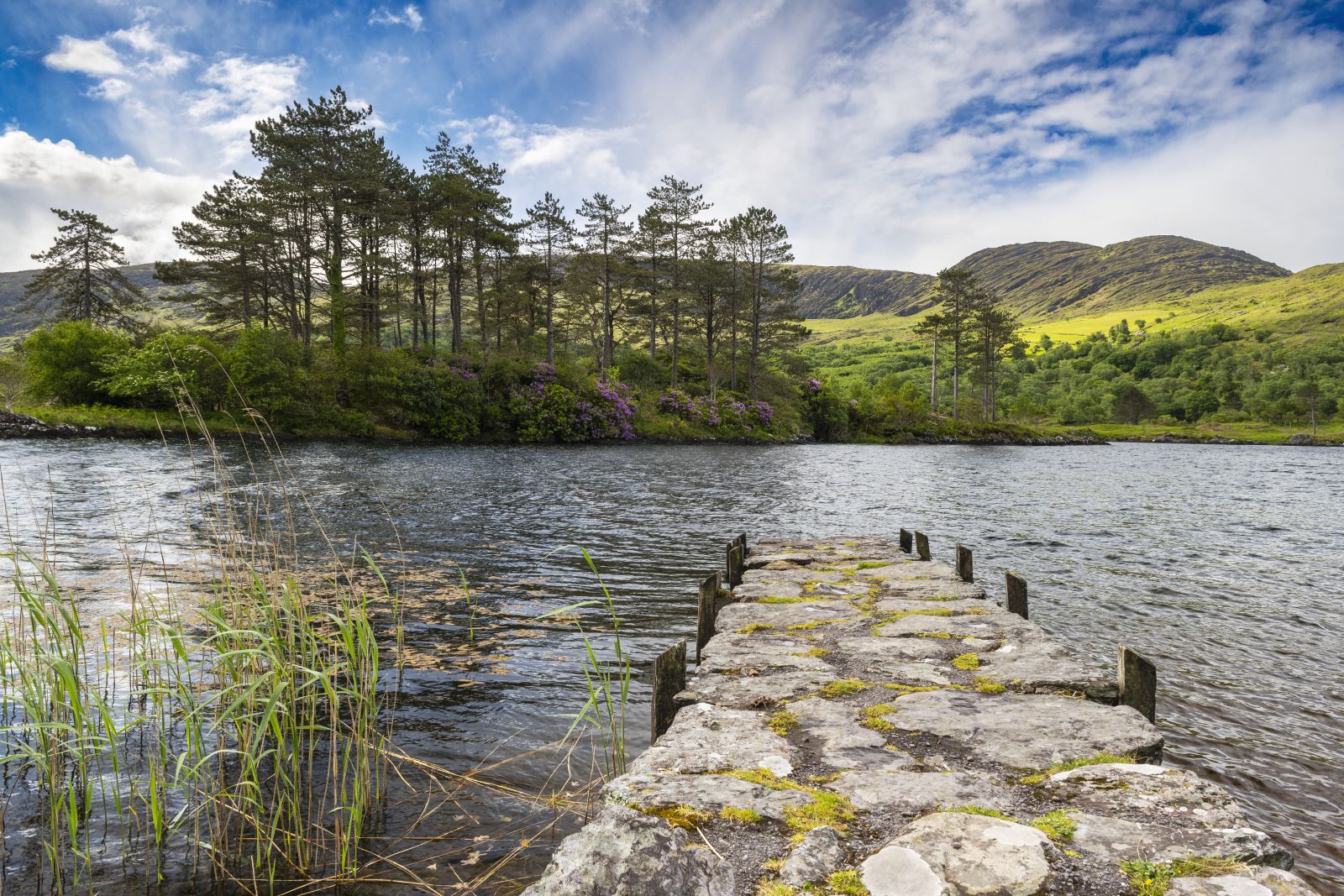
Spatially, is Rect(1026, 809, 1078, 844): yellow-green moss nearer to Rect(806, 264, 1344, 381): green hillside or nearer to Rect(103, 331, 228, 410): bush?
Rect(103, 331, 228, 410): bush

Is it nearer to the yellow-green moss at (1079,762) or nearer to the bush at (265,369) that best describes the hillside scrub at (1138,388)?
the bush at (265,369)

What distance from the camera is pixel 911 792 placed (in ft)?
11.1

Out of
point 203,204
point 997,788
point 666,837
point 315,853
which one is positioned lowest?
point 315,853

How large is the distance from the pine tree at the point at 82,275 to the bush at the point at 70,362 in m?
16.4

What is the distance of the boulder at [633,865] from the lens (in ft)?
7.93

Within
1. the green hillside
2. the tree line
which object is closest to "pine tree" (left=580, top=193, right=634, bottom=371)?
the tree line

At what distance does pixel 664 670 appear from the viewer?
456cm

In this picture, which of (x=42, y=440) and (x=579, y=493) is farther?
(x=42, y=440)

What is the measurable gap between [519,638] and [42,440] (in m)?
33.3

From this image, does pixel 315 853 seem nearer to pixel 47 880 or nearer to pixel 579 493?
pixel 47 880

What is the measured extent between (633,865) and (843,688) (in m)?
2.94

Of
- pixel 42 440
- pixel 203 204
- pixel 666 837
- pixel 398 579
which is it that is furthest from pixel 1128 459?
pixel 203 204

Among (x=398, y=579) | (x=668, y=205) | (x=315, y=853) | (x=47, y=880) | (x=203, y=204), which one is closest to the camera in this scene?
(x=47, y=880)

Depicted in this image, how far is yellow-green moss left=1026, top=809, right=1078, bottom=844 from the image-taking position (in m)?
2.88
